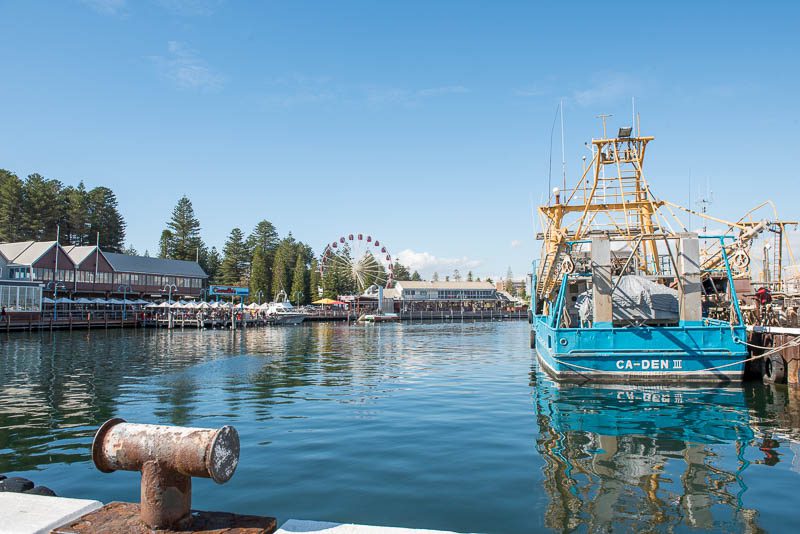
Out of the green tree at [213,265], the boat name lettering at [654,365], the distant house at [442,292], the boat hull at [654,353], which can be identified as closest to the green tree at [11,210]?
the green tree at [213,265]

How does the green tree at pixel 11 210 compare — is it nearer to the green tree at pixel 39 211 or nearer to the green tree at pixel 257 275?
the green tree at pixel 39 211

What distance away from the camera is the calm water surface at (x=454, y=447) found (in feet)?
23.1

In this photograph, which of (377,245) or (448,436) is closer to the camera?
(448,436)

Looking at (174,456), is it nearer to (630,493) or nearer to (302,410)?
(630,493)

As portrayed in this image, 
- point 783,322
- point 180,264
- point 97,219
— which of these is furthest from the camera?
point 97,219

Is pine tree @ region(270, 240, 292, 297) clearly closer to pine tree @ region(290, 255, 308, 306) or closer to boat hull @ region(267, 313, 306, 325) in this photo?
pine tree @ region(290, 255, 308, 306)

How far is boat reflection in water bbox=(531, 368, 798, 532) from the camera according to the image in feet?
22.2

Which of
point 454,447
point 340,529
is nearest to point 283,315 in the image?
point 454,447

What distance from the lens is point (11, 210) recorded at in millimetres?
87812

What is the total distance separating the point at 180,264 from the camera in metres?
88.2

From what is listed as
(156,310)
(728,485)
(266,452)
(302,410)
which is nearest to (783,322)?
(728,485)

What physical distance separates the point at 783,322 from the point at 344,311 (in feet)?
290

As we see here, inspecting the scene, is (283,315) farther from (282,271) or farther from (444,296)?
(444,296)

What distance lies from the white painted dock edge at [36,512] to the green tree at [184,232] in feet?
371
